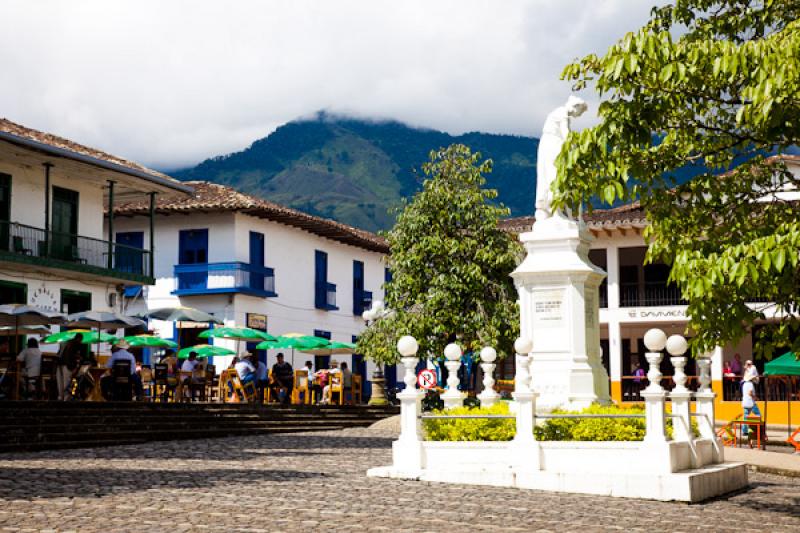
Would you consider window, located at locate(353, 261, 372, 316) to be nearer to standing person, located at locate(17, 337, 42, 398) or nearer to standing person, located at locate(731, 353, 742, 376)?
standing person, located at locate(731, 353, 742, 376)

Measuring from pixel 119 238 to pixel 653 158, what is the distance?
31.8m

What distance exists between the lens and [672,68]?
793cm

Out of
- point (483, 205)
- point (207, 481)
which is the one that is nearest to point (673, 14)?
point (207, 481)

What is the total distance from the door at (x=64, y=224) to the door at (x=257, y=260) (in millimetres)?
8440

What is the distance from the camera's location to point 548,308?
44.9 feet

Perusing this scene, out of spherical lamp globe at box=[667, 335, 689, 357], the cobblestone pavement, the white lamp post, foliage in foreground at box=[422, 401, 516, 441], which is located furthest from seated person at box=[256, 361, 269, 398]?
spherical lamp globe at box=[667, 335, 689, 357]

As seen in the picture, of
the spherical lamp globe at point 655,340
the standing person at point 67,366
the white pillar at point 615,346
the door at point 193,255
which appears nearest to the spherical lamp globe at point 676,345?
the spherical lamp globe at point 655,340

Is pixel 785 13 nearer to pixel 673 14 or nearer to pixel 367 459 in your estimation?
pixel 673 14

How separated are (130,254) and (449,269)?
1323 centimetres

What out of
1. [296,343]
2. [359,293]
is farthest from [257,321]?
[359,293]

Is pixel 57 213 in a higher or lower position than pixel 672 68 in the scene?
higher

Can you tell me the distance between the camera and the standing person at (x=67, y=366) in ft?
72.3

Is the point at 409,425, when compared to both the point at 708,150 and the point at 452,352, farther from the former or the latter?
the point at 708,150

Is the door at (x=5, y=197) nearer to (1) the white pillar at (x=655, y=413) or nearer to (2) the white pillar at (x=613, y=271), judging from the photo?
(2) the white pillar at (x=613, y=271)
